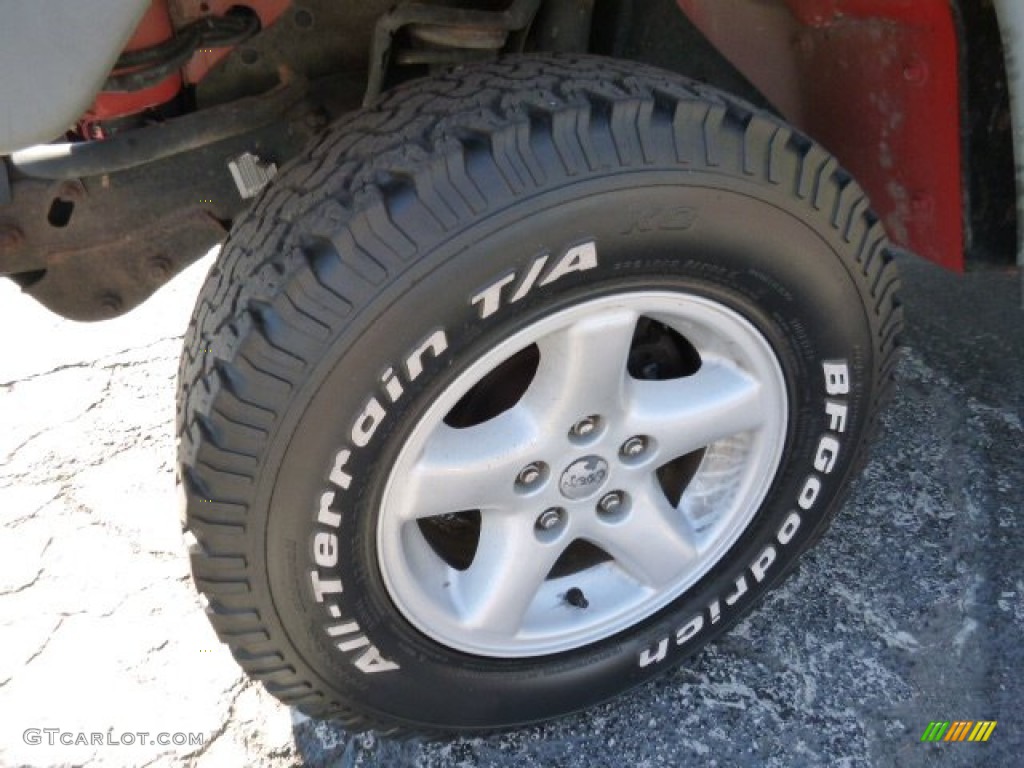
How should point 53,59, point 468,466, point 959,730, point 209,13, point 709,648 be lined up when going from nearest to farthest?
1. point 53,59
2. point 468,466
3. point 209,13
4. point 959,730
5. point 709,648

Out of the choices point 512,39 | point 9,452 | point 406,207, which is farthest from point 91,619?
point 512,39

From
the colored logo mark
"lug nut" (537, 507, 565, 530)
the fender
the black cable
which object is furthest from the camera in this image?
the colored logo mark

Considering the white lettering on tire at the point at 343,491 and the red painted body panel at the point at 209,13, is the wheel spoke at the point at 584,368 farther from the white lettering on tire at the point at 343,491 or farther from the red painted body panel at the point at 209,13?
the red painted body panel at the point at 209,13

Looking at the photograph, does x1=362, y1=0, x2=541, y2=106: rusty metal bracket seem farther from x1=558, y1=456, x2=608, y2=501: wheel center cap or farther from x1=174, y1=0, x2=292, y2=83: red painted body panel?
x1=558, y1=456, x2=608, y2=501: wheel center cap

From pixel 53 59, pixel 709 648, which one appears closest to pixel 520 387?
pixel 709 648

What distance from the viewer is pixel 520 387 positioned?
1749 mm

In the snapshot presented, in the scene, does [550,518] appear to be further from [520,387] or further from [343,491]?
[343,491]

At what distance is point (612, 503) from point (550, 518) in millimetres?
121

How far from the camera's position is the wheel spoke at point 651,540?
69.4 inches

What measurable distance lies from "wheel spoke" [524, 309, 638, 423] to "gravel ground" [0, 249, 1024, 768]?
2.42 ft

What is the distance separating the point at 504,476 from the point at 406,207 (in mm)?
477

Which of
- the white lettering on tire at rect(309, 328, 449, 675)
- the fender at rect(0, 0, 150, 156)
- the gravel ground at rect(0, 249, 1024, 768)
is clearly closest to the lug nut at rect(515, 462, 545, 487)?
the white lettering on tire at rect(309, 328, 449, 675)

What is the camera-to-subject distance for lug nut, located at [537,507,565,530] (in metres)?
1.71

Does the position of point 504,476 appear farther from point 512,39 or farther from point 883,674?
point 883,674
